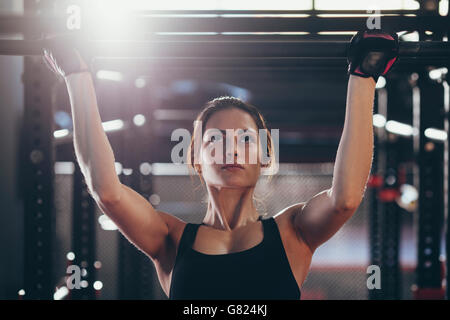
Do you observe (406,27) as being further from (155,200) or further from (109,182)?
(155,200)

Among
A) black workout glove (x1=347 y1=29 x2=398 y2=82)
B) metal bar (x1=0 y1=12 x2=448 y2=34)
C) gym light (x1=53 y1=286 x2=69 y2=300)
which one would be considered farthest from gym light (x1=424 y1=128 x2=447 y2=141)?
gym light (x1=53 y1=286 x2=69 y2=300)

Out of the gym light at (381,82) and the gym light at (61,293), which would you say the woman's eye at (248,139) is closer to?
the gym light at (61,293)

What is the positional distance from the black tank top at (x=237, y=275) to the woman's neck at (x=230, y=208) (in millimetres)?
103

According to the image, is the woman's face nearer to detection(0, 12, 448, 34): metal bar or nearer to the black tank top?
the black tank top

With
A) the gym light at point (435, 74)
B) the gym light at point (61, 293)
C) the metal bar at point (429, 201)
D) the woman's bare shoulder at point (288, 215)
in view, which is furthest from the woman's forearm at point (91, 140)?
the metal bar at point (429, 201)

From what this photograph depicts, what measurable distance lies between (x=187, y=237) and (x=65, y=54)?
53 centimetres

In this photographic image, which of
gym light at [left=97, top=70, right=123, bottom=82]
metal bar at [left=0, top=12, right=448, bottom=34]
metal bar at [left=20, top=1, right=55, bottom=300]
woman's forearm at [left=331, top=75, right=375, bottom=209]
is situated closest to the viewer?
woman's forearm at [left=331, top=75, right=375, bottom=209]

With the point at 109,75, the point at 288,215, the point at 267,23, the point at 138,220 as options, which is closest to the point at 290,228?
the point at 288,215

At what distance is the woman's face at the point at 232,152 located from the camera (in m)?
1.00

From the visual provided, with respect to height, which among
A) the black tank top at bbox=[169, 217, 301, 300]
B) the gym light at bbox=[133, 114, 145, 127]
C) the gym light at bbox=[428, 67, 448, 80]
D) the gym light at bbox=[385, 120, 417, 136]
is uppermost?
the gym light at bbox=[428, 67, 448, 80]

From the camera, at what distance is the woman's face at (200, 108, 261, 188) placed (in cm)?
100

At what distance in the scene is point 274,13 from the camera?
53.1 inches
